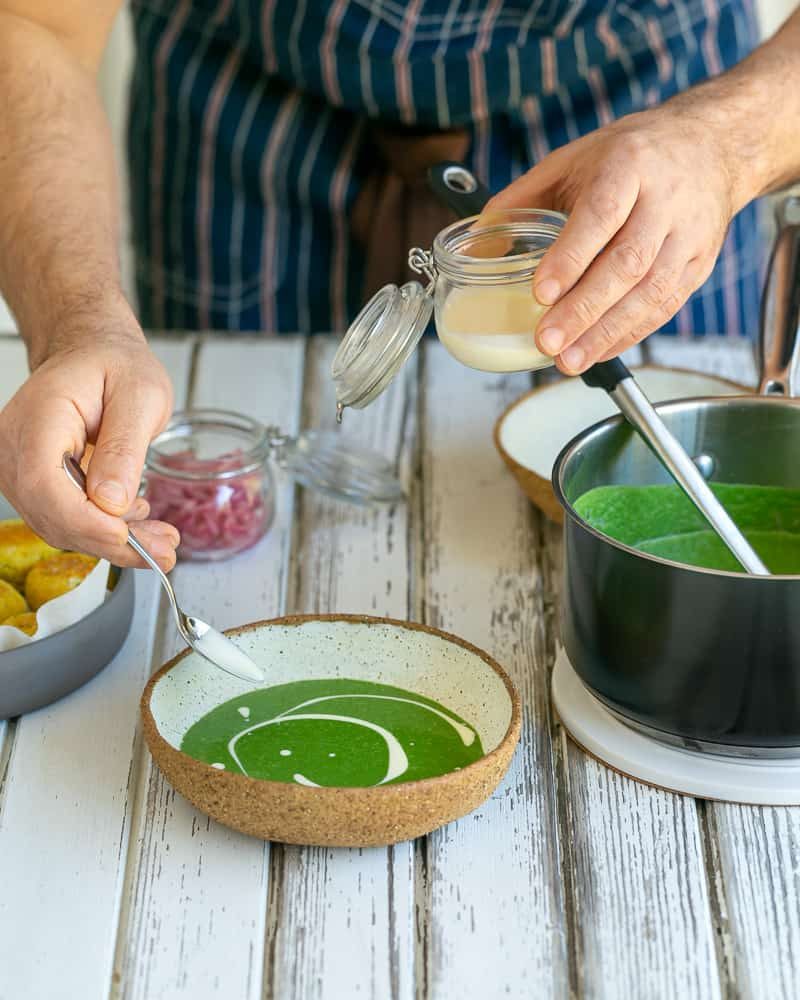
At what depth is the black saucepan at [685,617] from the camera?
0.79 meters

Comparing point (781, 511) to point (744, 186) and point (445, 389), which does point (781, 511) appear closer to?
point (744, 186)

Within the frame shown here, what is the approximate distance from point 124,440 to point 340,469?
355mm

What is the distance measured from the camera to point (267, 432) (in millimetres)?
1208

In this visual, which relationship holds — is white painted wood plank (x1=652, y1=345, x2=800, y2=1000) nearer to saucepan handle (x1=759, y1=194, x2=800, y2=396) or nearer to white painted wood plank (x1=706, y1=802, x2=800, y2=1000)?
white painted wood plank (x1=706, y1=802, x2=800, y2=1000)

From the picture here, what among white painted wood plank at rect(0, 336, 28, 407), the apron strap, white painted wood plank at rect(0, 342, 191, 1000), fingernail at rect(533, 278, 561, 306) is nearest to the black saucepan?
fingernail at rect(533, 278, 561, 306)

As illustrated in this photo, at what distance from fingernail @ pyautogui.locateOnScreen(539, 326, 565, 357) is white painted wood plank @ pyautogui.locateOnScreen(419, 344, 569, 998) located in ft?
0.90

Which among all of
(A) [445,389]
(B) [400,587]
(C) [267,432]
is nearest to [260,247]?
(A) [445,389]

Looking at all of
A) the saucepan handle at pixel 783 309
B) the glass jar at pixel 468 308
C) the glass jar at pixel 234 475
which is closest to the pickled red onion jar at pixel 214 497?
the glass jar at pixel 234 475

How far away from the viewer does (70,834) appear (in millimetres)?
860

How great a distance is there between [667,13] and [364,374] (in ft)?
2.47

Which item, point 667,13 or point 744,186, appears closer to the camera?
point 744,186

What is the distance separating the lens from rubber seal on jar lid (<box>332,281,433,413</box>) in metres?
0.91

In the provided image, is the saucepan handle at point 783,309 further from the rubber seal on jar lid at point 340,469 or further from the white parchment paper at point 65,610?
the white parchment paper at point 65,610

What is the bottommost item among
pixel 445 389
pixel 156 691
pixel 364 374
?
pixel 445 389
